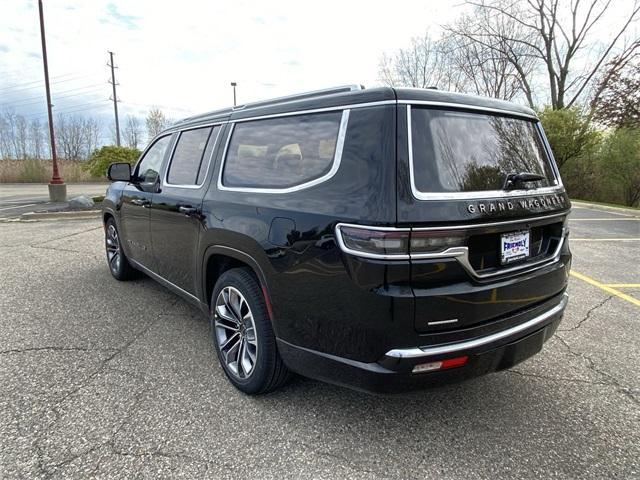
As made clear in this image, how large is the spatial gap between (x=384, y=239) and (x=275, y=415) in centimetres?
138

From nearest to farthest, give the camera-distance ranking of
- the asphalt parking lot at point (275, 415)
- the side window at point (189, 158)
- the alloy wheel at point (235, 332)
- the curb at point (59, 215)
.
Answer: the asphalt parking lot at point (275, 415), the alloy wheel at point (235, 332), the side window at point (189, 158), the curb at point (59, 215)

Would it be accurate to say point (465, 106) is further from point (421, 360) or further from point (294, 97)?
point (421, 360)

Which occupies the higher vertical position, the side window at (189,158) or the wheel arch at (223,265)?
the side window at (189,158)

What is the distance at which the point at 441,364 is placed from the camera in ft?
6.35

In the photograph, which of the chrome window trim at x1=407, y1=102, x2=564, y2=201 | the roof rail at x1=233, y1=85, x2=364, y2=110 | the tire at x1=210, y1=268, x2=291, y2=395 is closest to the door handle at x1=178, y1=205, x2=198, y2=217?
the tire at x1=210, y1=268, x2=291, y2=395

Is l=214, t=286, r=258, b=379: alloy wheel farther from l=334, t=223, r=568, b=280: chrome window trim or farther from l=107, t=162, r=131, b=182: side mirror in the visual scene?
l=107, t=162, r=131, b=182: side mirror

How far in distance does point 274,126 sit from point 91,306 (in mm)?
3015

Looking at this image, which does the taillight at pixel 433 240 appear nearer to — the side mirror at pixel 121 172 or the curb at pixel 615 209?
the side mirror at pixel 121 172

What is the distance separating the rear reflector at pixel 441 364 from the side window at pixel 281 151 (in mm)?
1065

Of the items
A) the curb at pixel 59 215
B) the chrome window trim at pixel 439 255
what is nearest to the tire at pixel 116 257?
the chrome window trim at pixel 439 255

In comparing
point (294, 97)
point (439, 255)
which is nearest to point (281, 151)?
point (294, 97)

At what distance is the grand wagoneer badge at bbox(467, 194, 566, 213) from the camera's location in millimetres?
1964

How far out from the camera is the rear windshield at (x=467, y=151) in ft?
6.36

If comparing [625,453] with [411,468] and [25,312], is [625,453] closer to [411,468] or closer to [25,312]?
[411,468]
